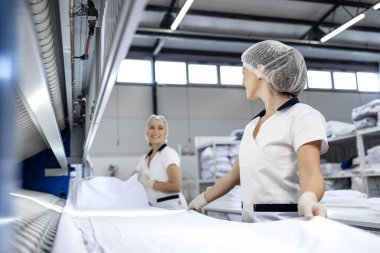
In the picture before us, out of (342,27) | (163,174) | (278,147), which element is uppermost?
(342,27)

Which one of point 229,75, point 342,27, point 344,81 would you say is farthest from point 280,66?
point 344,81

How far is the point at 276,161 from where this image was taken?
1.42 meters

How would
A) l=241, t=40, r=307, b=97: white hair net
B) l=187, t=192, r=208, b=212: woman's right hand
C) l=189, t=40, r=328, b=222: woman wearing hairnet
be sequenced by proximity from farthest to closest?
1. l=187, t=192, r=208, b=212: woman's right hand
2. l=241, t=40, r=307, b=97: white hair net
3. l=189, t=40, r=328, b=222: woman wearing hairnet

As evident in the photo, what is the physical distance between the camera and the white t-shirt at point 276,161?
139cm

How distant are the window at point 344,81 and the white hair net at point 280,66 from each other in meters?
7.88

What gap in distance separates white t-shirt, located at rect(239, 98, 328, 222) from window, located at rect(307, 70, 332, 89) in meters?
7.67

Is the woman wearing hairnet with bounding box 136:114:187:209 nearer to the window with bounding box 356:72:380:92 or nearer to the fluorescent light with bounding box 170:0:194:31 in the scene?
the fluorescent light with bounding box 170:0:194:31

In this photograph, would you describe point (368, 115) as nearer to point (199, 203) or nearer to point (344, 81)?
point (199, 203)

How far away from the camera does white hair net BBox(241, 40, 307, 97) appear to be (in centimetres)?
155

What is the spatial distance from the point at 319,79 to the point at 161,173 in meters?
6.99

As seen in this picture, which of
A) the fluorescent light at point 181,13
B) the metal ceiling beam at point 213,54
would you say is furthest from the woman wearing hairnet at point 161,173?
the metal ceiling beam at point 213,54

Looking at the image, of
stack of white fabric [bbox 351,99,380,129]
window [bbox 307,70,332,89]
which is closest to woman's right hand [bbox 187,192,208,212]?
stack of white fabric [bbox 351,99,380,129]

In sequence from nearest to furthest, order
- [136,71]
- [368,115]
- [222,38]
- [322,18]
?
[368,115], [222,38], [322,18], [136,71]

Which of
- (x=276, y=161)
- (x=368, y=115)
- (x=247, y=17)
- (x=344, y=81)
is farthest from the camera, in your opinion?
(x=344, y=81)
